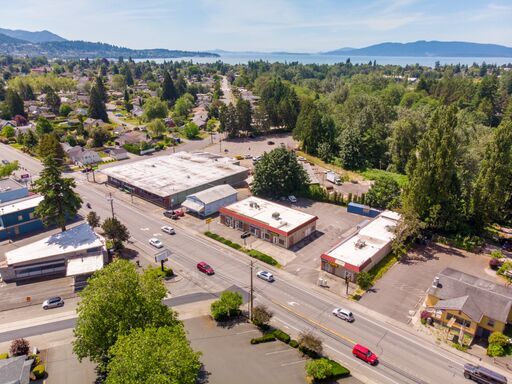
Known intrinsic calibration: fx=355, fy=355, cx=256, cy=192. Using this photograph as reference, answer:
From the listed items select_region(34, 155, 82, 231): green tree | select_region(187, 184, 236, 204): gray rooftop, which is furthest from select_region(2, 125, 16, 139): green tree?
select_region(187, 184, 236, 204): gray rooftop

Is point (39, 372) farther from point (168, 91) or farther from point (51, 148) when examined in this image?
point (168, 91)

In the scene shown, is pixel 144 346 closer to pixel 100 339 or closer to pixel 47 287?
pixel 100 339

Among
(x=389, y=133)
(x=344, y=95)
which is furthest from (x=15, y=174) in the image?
(x=344, y=95)

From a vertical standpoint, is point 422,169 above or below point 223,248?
above

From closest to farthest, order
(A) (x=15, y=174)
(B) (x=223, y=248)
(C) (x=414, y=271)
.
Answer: (C) (x=414, y=271) < (B) (x=223, y=248) < (A) (x=15, y=174)

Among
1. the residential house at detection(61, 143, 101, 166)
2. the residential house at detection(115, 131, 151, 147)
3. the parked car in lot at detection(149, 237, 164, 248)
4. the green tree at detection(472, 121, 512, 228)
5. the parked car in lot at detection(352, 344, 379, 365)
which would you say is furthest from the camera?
the residential house at detection(115, 131, 151, 147)

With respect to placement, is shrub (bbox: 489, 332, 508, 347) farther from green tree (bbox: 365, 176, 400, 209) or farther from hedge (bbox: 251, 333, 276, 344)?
green tree (bbox: 365, 176, 400, 209)

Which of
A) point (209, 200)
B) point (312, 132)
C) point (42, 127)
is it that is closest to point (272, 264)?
point (209, 200)
